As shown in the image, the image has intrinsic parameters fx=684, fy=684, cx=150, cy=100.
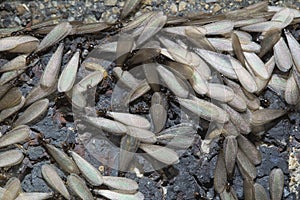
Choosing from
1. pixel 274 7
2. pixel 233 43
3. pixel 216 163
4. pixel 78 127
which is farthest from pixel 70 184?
pixel 274 7

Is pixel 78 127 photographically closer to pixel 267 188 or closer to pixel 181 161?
pixel 181 161

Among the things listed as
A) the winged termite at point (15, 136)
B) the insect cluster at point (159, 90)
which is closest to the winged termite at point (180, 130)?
the insect cluster at point (159, 90)

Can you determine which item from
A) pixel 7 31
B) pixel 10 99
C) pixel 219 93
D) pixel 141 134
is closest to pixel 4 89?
pixel 10 99

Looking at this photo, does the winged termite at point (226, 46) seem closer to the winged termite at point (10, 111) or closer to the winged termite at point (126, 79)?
the winged termite at point (126, 79)

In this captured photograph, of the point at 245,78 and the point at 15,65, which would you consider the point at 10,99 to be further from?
the point at 245,78

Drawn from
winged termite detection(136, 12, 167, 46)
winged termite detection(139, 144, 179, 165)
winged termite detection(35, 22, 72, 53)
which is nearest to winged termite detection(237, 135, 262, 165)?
winged termite detection(139, 144, 179, 165)

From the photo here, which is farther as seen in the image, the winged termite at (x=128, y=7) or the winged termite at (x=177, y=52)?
the winged termite at (x=128, y=7)
